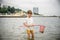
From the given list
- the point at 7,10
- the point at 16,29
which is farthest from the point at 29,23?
the point at 7,10

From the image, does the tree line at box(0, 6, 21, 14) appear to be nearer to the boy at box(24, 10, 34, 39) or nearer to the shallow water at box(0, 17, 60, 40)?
the shallow water at box(0, 17, 60, 40)

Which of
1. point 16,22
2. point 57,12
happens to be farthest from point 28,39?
point 57,12

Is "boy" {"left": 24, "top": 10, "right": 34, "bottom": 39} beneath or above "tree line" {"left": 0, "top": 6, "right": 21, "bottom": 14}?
beneath

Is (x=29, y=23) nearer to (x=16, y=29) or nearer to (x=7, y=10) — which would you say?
(x=16, y=29)

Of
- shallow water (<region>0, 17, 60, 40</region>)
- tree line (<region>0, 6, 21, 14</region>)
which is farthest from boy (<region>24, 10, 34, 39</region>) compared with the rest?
tree line (<region>0, 6, 21, 14</region>)

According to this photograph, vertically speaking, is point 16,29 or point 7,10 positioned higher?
point 7,10

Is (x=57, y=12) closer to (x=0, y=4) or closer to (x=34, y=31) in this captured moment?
(x=34, y=31)

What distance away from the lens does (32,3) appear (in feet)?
6.67

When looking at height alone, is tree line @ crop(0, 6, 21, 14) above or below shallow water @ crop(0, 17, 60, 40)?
above

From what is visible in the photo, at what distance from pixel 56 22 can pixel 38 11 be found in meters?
0.32

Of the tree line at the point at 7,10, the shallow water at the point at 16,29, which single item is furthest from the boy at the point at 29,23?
the tree line at the point at 7,10

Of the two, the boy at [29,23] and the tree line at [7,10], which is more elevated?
the tree line at [7,10]

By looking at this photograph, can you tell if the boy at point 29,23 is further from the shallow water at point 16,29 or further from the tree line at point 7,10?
the tree line at point 7,10

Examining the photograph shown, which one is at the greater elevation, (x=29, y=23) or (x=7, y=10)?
(x=7, y=10)
